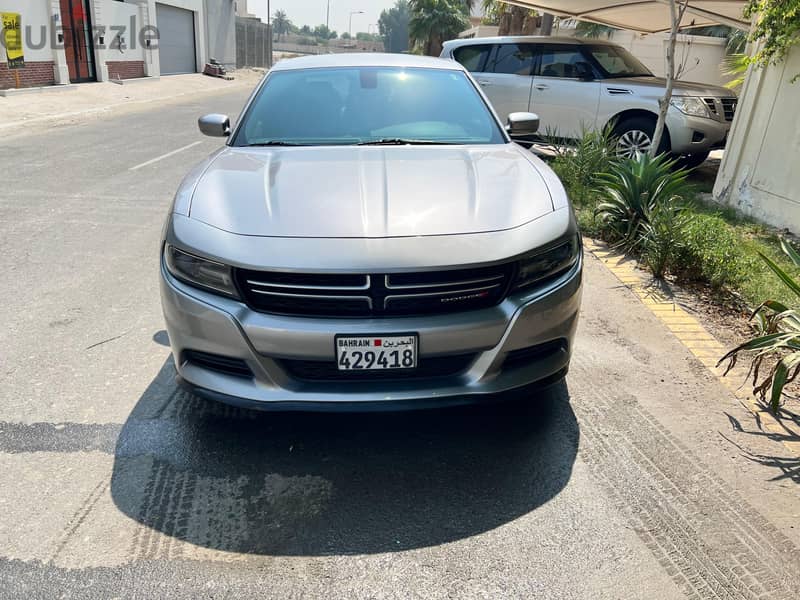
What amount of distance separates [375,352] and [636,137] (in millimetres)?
7653

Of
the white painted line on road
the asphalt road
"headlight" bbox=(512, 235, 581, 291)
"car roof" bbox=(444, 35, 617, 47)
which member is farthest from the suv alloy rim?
the white painted line on road

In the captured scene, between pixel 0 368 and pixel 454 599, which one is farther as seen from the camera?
pixel 0 368

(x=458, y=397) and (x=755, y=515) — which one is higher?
(x=458, y=397)

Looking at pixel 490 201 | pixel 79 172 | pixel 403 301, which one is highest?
pixel 490 201

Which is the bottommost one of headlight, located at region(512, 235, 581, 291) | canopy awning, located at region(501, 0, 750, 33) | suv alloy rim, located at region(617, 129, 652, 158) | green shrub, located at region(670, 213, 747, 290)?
green shrub, located at region(670, 213, 747, 290)

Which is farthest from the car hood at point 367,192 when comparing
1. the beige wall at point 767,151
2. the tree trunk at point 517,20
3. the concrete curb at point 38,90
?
the tree trunk at point 517,20

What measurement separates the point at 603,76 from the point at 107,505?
895cm

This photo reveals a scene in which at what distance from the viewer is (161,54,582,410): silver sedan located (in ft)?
7.95

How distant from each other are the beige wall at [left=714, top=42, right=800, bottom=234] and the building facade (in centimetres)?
1865

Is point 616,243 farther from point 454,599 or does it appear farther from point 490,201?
point 454,599

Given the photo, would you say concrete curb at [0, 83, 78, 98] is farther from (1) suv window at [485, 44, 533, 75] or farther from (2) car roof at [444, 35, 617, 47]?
(1) suv window at [485, 44, 533, 75]

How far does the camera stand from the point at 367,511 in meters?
2.47

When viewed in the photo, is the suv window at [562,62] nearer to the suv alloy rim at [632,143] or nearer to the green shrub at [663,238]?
the suv alloy rim at [632,143]

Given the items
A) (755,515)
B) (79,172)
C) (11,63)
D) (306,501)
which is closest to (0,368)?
(306,501)
